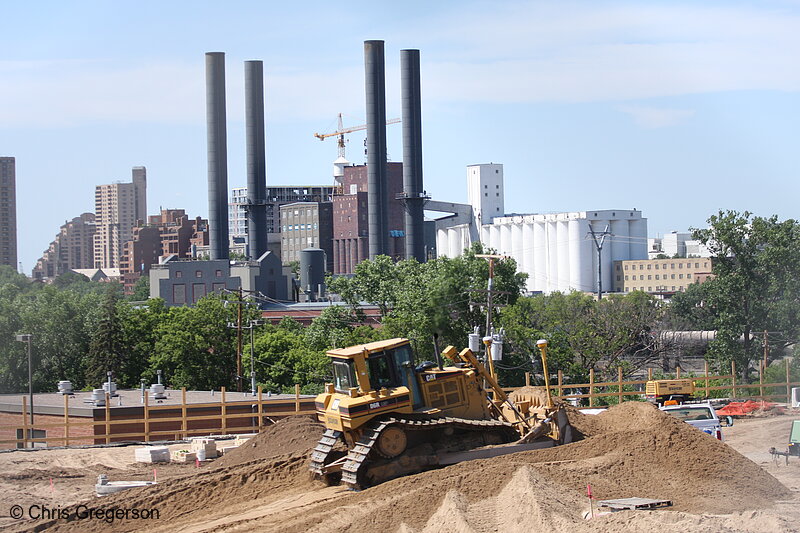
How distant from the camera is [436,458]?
20.5 metres

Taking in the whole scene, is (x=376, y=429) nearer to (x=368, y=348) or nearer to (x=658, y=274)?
(x=368, y=348)

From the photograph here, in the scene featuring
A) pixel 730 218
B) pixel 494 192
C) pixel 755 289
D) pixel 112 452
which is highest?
pixel 494 192

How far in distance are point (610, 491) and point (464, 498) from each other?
9.17 ft

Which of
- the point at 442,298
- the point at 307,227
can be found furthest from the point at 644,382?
the point at 307,227

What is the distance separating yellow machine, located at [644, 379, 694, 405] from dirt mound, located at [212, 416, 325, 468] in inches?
644

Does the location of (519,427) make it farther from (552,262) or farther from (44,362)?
(552,262)

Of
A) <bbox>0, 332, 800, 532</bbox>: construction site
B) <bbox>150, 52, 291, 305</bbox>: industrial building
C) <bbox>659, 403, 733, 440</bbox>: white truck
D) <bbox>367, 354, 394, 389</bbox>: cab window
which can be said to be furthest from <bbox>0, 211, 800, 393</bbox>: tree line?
<bbox>150, 52, 291, 305</bbox>: industrial building

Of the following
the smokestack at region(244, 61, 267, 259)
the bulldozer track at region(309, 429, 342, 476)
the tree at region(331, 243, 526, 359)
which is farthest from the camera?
the smokestack at region(244, 61, 267, 259)

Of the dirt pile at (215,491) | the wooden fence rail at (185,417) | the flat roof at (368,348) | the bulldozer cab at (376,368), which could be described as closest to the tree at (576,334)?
the wooden fence rail at (185,417)

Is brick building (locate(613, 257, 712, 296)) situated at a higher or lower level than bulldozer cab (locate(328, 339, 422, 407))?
higher

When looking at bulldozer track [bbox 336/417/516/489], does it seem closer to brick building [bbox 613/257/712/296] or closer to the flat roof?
the flat roof

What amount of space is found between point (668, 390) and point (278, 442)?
1799 cm

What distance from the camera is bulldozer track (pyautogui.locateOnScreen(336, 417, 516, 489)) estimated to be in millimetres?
19359

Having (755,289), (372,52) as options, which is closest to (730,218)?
(755,289)
